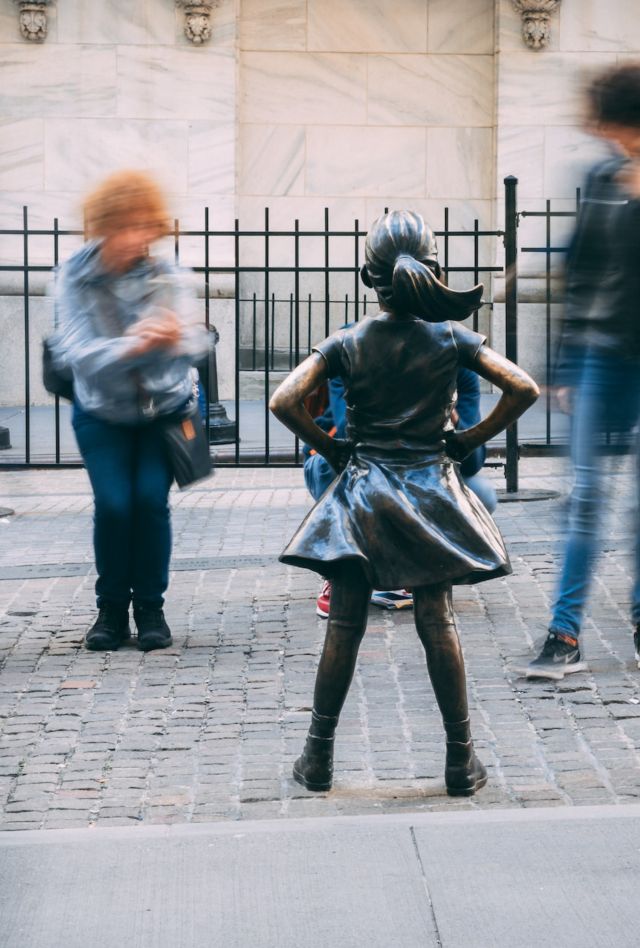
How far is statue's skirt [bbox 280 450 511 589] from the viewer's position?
4066 millimetres

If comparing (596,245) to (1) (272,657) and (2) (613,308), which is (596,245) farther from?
(1) (272,657)

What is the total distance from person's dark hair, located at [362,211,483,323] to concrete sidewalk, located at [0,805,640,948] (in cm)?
132

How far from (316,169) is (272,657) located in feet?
35.5

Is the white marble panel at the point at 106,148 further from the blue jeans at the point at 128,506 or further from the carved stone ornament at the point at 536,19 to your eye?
the blue jeans at the point at 128,506

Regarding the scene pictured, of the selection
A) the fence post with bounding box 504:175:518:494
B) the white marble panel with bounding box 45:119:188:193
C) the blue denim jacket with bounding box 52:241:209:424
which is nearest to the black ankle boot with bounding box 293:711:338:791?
the blue denim jacket with bounding box 52:241:209:424

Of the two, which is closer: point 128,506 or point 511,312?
point 128,506

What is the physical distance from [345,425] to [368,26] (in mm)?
10858

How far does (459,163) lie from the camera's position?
15.9 metres

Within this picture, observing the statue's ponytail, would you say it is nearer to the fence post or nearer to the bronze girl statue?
the bronze girl statue

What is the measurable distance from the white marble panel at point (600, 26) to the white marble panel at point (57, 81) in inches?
179

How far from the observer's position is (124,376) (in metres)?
5.67

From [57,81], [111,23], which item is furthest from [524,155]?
[57,81]

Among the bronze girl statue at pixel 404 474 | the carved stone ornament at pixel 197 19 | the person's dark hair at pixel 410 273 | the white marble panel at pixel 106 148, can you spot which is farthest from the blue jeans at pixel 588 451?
the carved stone ornament at pixel 197 19

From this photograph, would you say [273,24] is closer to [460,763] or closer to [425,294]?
[425,294]
